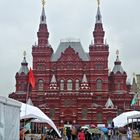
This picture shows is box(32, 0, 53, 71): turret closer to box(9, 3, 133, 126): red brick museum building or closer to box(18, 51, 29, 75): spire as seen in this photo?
box(9, 3, 133, 126): red brick museum building

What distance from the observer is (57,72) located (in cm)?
7675

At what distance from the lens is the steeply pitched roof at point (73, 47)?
7906 cm

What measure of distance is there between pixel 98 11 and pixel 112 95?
17.0 meters

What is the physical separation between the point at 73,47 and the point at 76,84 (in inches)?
323

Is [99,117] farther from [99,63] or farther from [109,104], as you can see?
[99,63]

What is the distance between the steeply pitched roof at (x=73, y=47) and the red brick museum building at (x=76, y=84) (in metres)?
0.19

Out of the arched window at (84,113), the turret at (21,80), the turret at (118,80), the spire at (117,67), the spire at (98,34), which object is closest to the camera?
the arched window at (84,113)

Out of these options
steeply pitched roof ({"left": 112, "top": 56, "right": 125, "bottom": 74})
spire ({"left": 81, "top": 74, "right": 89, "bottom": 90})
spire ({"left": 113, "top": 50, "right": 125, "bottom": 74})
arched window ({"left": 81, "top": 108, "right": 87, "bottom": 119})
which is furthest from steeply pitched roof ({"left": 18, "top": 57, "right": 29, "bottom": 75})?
spire ({"left": 113, "top": 50, "right": 125, "bottom": 74})

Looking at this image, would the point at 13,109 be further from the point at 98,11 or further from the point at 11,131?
the point at 98,11

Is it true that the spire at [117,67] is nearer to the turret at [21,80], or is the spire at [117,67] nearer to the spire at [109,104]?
the spire at [109,104]

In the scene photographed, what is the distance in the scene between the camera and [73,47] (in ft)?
265

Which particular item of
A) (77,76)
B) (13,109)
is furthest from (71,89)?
(13,109)

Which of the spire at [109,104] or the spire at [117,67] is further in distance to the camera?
the spire at [117,67]

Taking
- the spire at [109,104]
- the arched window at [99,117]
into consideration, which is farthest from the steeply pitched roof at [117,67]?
the arched window at [99,117]
